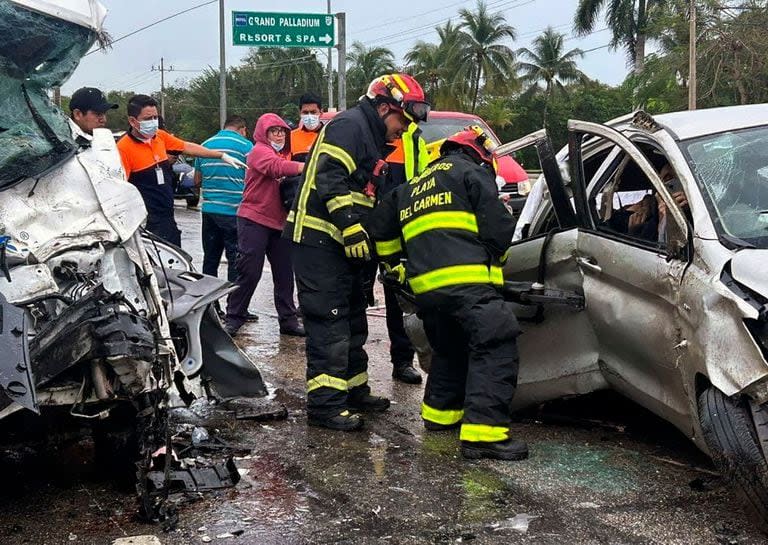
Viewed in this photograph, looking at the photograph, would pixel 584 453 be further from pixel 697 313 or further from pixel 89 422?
pixel 89 422

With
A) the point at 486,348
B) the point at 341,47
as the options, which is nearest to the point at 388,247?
the point at 486,348

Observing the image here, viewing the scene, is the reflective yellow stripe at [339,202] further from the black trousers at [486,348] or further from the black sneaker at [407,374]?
the black sneaker at [407,374]

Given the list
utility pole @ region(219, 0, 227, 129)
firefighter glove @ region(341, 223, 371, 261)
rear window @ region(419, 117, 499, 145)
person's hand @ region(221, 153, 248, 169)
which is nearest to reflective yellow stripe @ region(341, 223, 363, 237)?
firefighter glove @ region(341, 223, 371, 261)

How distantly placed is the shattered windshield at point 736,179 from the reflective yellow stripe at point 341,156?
1711mm

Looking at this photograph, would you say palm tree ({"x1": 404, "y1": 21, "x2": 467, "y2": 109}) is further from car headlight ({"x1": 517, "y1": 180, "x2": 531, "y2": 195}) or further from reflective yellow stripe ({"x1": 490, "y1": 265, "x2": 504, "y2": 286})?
reflective yellow stripe ({"x1": 490, "y1": 265, "x2": 504, "y2": 286})

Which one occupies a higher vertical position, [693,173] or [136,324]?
[693,173]

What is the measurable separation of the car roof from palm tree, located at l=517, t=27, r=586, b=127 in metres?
53.3

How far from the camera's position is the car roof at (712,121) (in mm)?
4355

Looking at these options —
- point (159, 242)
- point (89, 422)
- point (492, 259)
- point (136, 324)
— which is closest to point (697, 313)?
point (492, 259)

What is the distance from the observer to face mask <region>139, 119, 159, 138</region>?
721cm

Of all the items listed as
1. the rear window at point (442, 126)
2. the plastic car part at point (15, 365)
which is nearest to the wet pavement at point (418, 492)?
the plastic car part at point (15, 365)

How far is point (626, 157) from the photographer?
197 inches

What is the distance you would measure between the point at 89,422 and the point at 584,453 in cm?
230

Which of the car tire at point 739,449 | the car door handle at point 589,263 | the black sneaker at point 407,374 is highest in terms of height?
the car door handle at point 589,263
